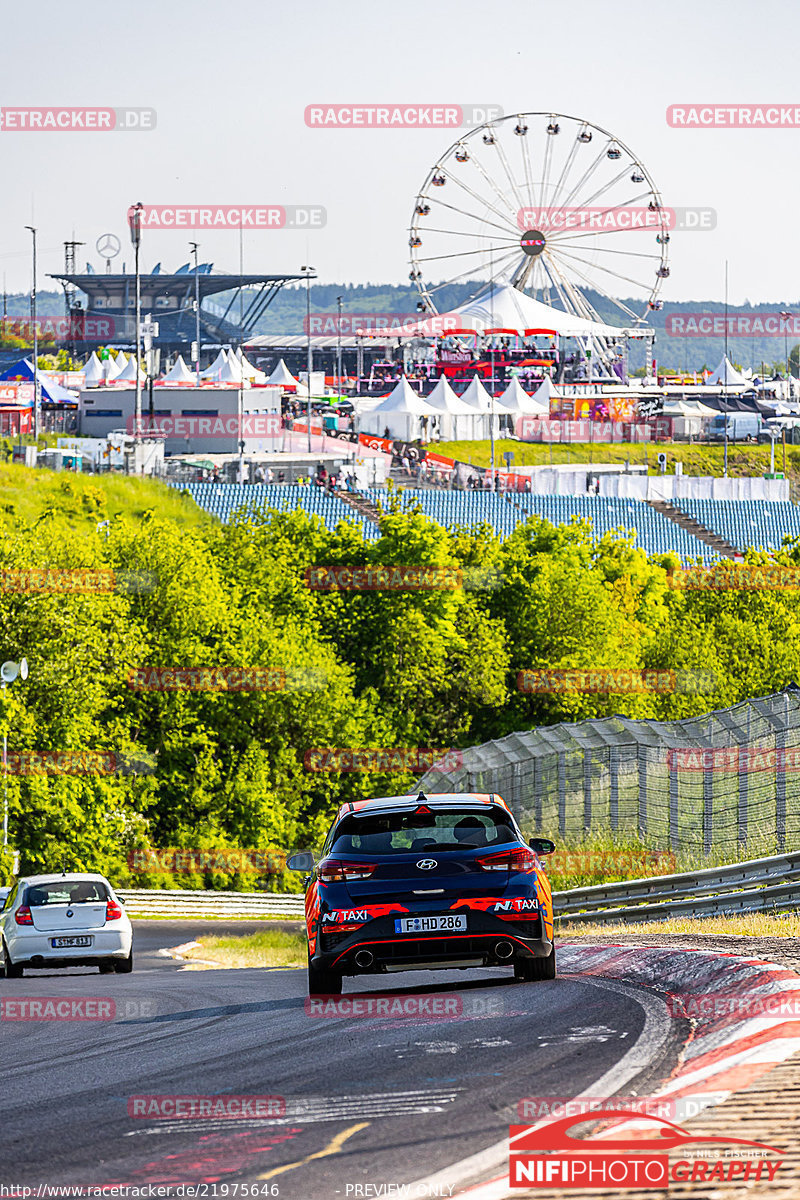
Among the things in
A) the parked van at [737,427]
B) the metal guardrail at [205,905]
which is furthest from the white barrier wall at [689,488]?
the parked van at [737,427]

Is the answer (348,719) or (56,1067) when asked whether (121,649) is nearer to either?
(348,719)

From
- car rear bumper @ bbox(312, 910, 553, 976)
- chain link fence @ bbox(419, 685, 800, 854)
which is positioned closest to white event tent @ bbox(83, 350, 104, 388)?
chain link fence @ bbox(419, 685, 800, 854)

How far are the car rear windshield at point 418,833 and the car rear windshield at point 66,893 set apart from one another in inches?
299

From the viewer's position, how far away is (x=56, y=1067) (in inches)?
392

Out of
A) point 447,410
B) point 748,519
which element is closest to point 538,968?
point 748,519

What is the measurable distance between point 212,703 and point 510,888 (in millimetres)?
39641

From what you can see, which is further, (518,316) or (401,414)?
(518,316)

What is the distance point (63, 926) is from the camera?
61.4 feet

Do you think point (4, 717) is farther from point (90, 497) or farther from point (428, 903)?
point (90, 497)

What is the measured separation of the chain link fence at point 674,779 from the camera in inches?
786

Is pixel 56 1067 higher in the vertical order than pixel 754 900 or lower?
higher

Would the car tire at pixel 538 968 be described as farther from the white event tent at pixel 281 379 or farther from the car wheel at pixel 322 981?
the white event tent at pixel 281 379

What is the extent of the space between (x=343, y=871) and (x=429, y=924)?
690 mm

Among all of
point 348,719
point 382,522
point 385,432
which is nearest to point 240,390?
point 385,432
